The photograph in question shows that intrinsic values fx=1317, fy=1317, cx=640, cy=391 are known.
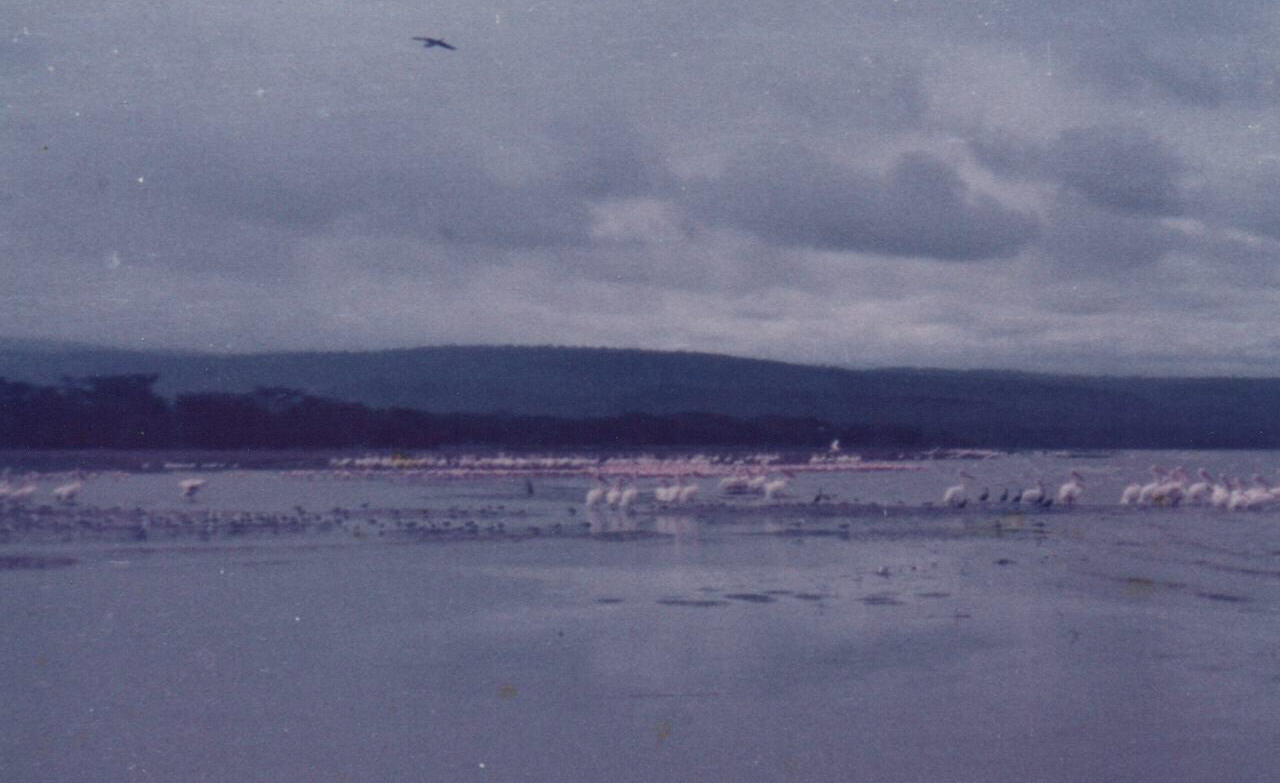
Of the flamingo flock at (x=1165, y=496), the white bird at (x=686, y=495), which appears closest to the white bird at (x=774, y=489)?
the white bird at (x=686, y=495)

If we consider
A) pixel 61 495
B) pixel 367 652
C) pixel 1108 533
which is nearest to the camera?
pixel 367 652

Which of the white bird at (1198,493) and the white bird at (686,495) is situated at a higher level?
the white bird at (1198,493)

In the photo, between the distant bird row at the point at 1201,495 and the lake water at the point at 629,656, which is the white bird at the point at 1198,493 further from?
the lake water at the point at 629,656

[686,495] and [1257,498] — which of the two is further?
[686,495]

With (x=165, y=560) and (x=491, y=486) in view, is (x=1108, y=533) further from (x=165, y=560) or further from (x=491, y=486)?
(x=491, y=486)

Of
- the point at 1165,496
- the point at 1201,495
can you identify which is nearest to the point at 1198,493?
the point at 1201,495

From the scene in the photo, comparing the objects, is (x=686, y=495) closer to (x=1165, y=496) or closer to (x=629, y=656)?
(x=1165, y=496)

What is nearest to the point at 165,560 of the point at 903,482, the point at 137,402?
the point at 903,482

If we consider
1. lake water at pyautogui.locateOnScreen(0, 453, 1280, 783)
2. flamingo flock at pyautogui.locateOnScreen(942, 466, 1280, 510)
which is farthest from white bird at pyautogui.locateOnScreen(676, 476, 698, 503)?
lake water at pyautogui.locateOnScreen(0, 453, 1280, 783)
